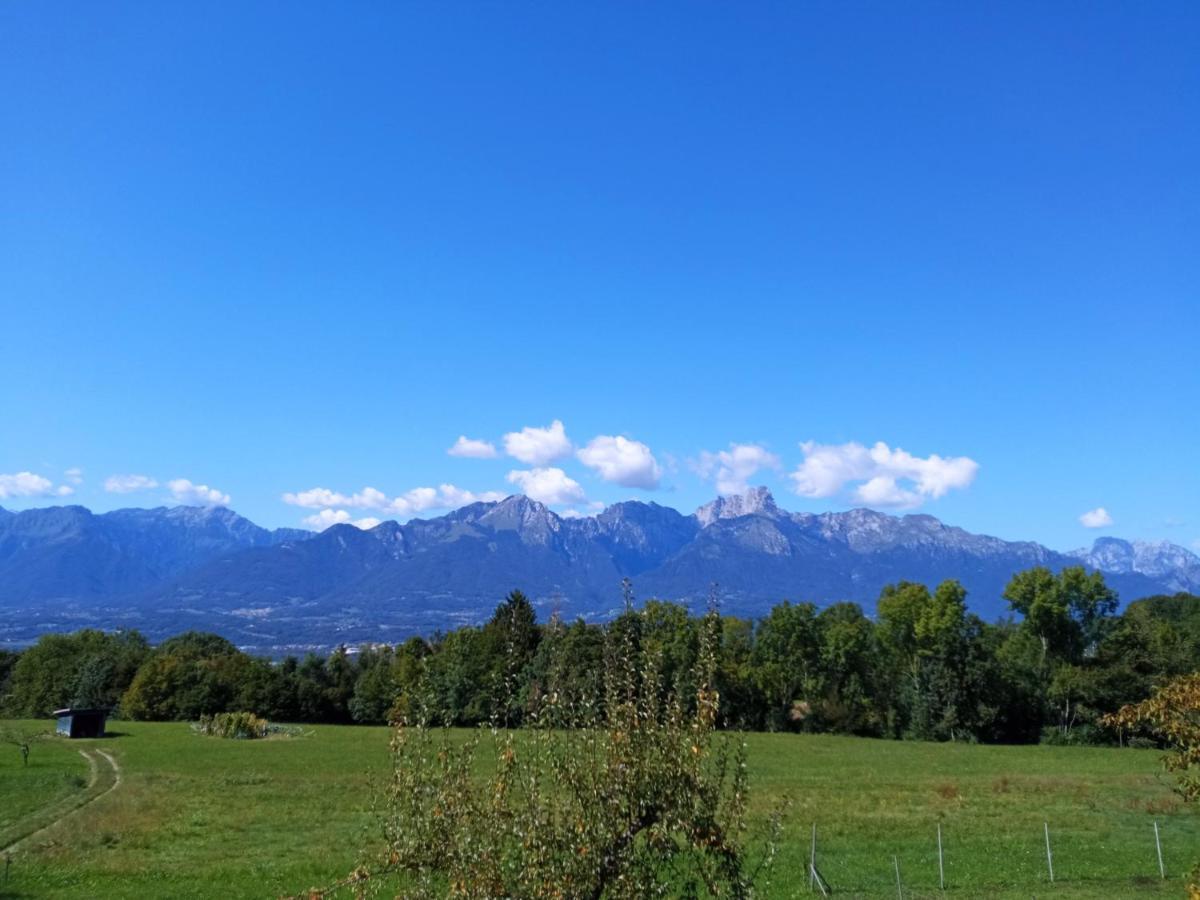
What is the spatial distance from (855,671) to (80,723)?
77259mm

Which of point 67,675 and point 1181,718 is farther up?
point 1181,718

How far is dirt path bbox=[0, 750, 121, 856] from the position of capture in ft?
109

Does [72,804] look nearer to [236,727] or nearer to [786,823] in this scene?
[786,823]

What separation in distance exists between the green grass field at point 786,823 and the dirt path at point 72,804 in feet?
0.96

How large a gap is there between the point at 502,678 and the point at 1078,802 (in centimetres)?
4336

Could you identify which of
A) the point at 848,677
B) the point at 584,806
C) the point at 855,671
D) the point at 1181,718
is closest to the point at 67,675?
the point at 848,677

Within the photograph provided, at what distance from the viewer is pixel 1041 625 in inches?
3487

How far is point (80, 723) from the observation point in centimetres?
7275

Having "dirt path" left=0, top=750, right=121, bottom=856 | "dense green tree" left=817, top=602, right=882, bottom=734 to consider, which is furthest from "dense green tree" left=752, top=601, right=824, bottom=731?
"dirt path" left=0, top=750, right=121, bottom=856

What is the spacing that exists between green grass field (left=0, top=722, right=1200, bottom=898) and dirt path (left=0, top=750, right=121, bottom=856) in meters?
0.29

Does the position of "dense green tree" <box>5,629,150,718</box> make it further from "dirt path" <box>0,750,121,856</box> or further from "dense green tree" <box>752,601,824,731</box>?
"dense green tree" <box>752,601,824,731</box>

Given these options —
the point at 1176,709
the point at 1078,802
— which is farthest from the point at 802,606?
the point at 1176,709

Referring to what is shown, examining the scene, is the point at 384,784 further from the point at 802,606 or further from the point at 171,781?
the point at 802,606

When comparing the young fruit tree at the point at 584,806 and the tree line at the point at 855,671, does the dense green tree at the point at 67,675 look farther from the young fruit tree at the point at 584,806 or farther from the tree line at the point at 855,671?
the young fruit tree at the point at 584,806
